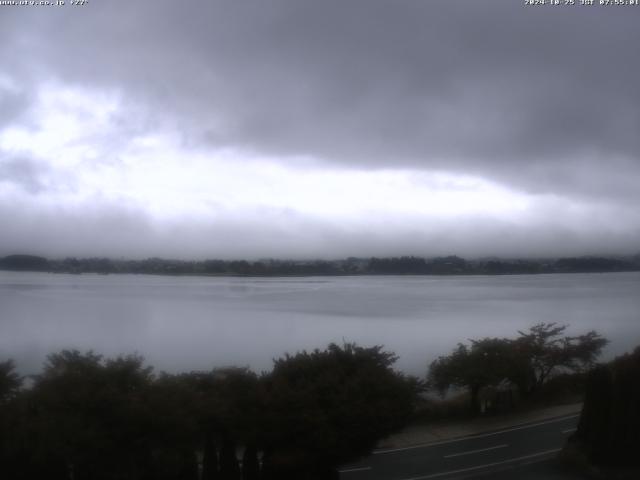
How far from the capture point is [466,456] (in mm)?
14453

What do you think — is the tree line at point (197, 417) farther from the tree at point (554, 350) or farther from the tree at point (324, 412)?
the tree at point (554, 350)

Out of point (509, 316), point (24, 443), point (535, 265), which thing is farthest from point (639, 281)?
point (24, 443)

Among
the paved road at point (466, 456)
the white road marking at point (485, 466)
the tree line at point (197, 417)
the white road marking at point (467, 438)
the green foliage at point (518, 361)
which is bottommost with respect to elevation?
the white road marking at point (467, 438)

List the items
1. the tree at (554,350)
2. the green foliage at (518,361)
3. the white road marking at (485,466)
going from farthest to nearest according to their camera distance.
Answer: the tree at (554,350), the green foliage at (518,361), the white road marking at (485,466)

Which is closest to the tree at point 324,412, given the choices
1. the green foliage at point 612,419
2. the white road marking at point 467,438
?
the white road marking at point 467,438

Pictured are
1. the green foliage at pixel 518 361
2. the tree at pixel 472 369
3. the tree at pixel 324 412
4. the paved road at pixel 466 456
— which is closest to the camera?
the tree at pixel 324 412

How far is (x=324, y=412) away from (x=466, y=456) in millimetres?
4330

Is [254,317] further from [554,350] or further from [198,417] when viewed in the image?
[198,417]

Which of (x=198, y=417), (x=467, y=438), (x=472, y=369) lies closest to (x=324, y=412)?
(x=198, y=417)

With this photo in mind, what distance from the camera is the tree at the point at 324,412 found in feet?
39.2

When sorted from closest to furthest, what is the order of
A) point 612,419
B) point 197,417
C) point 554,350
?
point 197,417 → point 612,419 → point 554,350

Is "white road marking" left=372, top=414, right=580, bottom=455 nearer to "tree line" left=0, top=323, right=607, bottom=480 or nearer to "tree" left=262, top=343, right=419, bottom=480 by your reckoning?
"tree line" left=0, top=323, right=607, bottom=480

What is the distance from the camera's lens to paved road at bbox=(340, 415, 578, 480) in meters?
13.2

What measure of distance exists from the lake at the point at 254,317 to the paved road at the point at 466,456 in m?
5.90
